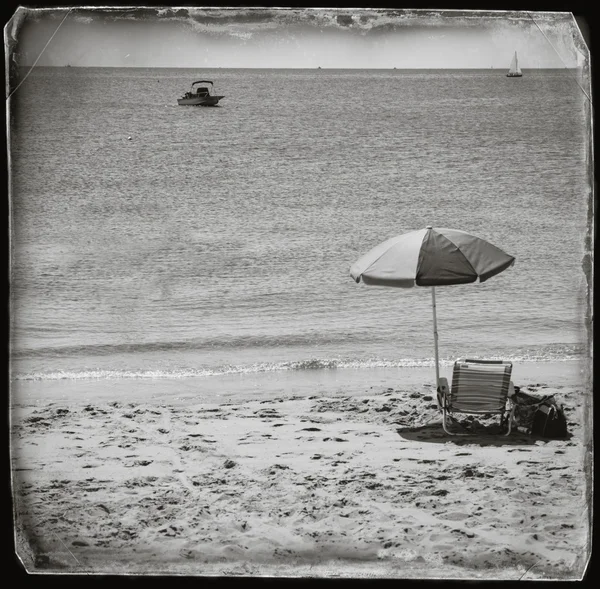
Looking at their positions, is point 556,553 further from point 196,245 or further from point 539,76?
point 196,245

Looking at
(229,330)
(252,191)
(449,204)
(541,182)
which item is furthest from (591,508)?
(252,191)

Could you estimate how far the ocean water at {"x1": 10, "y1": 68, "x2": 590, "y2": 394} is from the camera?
7230 mm

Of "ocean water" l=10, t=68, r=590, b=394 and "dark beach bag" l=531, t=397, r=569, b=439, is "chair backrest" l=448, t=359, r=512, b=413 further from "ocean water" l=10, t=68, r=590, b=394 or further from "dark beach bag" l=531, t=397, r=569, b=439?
"ocean water" l=10, t=68, r=590, b=394

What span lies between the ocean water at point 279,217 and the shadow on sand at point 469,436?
91cm

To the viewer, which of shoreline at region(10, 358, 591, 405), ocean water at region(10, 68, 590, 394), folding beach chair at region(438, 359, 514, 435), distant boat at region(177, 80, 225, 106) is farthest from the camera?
distant boat at region(177, 80, 225, 106)

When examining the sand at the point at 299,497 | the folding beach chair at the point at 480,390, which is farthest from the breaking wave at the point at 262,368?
the folding beach chair at the point at 480,390

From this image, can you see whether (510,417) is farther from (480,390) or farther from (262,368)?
(262,368)

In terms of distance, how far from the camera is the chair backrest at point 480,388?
22.9ft

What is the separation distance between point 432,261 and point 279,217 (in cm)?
1104

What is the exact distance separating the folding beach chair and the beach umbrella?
2.67 ft

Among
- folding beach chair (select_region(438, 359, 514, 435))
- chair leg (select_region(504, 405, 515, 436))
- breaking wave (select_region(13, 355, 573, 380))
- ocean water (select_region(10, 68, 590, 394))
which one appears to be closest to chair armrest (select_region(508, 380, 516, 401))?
folding beach chair (select_region(438, 359, 514, 435))

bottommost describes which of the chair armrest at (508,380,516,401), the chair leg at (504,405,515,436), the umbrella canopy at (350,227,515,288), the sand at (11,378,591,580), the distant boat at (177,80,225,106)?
the sand at (11,378,591,580)

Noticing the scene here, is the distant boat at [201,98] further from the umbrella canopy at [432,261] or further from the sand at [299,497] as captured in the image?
the sand at [299,497]

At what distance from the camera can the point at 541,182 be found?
12.6 metres
